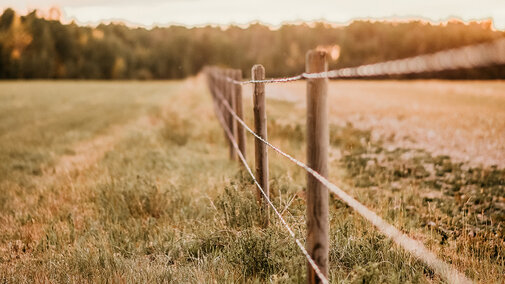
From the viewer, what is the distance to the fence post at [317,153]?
237 centimetres

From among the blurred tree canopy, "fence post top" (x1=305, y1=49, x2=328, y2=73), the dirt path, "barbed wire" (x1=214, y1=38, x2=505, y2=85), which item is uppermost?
the blurred tree canopy

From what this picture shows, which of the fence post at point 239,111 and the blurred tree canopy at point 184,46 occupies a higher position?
the blurred tree canopy at point 184,46

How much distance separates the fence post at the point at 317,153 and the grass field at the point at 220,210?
1.37ft

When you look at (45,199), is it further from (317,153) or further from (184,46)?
(184,46)

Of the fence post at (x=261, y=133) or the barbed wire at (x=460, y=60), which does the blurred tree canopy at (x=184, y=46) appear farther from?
the barbed wire at (x=460, y=60)

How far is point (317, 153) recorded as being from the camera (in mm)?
→ 2424

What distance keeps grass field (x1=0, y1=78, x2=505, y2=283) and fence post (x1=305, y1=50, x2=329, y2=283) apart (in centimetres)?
42

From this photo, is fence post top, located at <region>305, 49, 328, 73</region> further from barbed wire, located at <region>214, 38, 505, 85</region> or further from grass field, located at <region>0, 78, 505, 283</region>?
grass field, located at <region>0, 78, 505, 283</region>

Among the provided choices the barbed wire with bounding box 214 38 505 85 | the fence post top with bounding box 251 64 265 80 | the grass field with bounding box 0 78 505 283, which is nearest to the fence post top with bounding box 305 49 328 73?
the barbed wire with bounding box 214 38 505 85

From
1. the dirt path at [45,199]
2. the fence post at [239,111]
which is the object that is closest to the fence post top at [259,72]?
the fence post at [239,111]

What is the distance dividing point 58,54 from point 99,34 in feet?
38.7

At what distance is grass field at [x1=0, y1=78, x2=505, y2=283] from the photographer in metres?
3.39

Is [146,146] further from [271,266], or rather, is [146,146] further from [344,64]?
[344,64]

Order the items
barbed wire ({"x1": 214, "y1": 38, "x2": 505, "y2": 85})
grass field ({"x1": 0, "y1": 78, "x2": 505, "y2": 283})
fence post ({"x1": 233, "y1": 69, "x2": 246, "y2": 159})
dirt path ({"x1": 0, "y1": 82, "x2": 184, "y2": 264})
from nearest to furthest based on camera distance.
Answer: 1. barbed wire ({"x1": 214, "y1": 38, "x2": 505, "y2": 85})
2. grass field ({"x1": 0, "y1": 78, "x2": 505, "y2": 283})
3. dirt path ({"x1": 0, "y1": 82, "x2": 184, "y2": 264})
4. fence post ({"x1": 233, "y1": 69, "x2": 246, "y2": 159})
